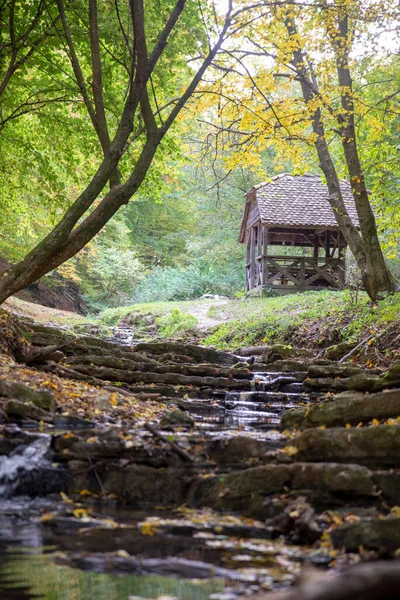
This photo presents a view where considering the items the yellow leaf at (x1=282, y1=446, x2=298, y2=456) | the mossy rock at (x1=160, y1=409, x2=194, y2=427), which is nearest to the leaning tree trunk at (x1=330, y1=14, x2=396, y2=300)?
the mossy rock at (x1=160, y1=409, x2=194, y2=427)

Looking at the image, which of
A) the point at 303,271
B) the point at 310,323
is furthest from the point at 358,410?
the point at 303,271

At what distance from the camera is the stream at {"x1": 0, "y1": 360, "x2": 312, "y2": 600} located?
2.71m

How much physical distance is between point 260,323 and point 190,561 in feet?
38.8

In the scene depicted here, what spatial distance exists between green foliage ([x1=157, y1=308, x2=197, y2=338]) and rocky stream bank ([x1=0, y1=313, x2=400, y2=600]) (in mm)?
11443

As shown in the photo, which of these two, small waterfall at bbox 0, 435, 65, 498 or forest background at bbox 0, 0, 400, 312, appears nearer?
small waterfall at bbox 0, 435, 65, 498

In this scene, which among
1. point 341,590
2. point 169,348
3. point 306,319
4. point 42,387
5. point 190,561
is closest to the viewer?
point 341,590

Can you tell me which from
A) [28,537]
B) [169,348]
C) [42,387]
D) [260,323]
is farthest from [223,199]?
[28,537]

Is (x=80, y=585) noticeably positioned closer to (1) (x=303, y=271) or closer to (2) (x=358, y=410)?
(2) (x=358, y=410)

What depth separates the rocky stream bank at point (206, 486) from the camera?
2990 mm

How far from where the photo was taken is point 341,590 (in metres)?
1.47

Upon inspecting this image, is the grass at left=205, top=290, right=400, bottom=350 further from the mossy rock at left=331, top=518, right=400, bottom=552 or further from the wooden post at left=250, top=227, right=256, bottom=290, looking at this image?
the wooden post at left=250, top=227, right=256, bottom=290

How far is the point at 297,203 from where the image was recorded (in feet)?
82.8

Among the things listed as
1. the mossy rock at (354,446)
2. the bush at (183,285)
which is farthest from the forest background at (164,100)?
the bush at (183,285)

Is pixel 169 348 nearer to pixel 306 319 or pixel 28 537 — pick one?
pixel 306 319
